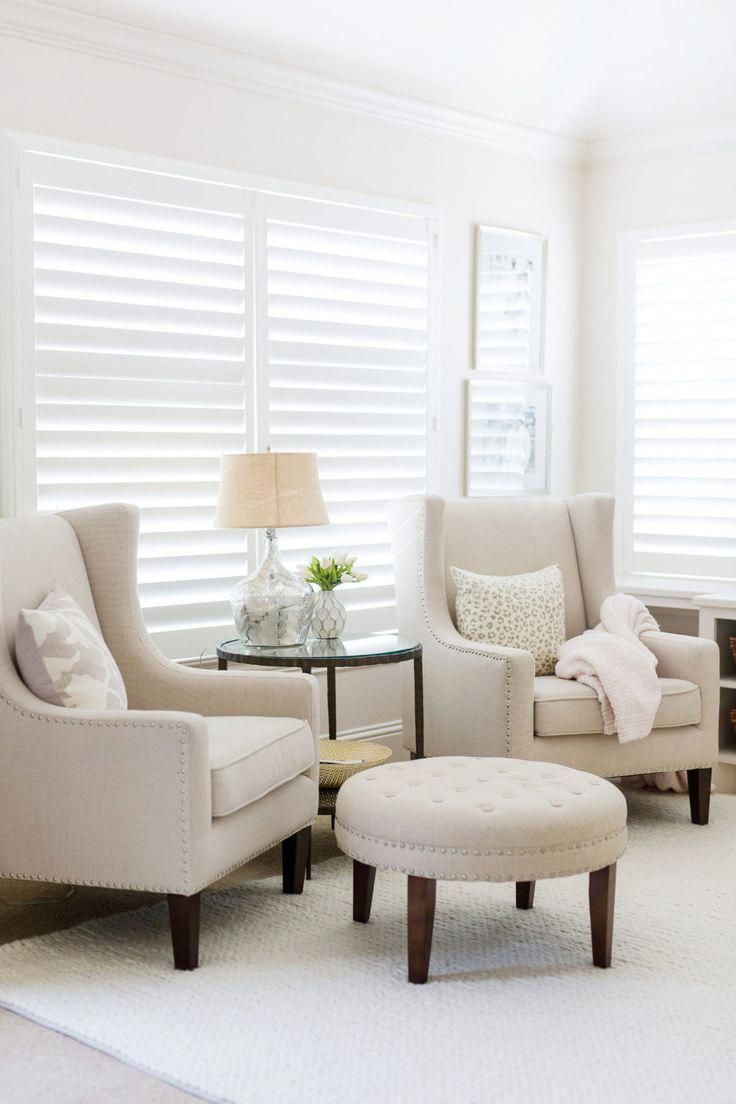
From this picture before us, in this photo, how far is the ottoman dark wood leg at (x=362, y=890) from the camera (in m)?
3.12

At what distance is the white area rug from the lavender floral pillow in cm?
57

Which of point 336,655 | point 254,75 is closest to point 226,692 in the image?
point 336,655

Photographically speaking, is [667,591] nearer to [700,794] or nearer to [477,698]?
Result: [700,794]

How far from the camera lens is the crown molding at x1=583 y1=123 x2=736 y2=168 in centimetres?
505

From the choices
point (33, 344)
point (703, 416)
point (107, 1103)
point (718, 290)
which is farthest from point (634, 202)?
point (107, 1103)

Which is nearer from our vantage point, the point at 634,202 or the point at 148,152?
the point at 148,152

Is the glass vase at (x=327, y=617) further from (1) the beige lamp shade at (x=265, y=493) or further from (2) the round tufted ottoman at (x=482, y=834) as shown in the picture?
(2) the round tufted ottoman at (x=482, y=834)

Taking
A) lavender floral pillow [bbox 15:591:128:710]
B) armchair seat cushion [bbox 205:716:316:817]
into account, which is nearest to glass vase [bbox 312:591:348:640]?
armchair seat cushion [bbox 205:716:316:817]

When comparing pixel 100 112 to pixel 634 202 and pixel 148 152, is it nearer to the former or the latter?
pixel 148 152

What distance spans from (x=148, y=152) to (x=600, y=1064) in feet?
9.49

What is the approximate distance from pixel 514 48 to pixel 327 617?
2.21 meters

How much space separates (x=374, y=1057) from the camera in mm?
2445

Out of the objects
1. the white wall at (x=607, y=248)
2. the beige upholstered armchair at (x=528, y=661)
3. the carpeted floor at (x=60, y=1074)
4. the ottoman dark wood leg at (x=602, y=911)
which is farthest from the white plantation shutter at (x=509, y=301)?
the carpeted floor at (x=60, y=1074)

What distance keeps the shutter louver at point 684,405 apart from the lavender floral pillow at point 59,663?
114 inches
